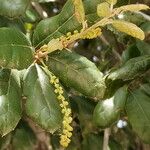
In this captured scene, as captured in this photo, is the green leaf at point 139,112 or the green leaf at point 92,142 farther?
the green leaf at point 92,142

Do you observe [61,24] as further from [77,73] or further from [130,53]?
[130,53]

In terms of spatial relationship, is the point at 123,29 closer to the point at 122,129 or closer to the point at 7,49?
the point at 7,49

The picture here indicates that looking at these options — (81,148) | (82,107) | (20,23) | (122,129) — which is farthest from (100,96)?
(122,129)

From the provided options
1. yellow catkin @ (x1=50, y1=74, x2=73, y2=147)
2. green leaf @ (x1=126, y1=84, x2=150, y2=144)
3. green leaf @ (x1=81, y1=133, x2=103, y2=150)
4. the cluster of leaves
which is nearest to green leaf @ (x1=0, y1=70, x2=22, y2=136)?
the cluster of leaves

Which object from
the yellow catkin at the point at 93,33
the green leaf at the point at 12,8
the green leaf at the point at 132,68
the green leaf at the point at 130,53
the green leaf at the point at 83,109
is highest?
the yellow catkin at the point at 93,33

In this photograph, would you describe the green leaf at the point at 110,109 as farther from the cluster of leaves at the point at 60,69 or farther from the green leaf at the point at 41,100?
the green leaf at the point at 41,100

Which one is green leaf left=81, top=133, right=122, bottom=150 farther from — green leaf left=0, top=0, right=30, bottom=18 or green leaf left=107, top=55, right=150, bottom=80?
green leaf left=0, top=0, right=30, bottom=18

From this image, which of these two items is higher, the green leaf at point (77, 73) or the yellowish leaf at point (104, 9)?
the yellowish leaf at point (104, 9)

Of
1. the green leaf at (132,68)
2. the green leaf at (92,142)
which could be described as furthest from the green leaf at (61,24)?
the green leaf at (92,142)
